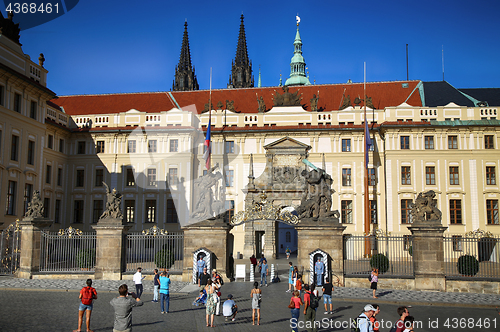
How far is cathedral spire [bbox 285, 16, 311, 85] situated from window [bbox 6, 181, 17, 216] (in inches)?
1814

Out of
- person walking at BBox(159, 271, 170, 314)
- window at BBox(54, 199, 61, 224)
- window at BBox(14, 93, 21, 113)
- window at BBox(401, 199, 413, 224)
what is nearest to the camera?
person walking at BBox(159, 271, 170, 314)

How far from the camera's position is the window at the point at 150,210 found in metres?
41.3

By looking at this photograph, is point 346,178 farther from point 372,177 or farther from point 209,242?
point 209,242

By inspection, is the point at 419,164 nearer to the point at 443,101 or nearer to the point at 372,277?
the point at 443,101

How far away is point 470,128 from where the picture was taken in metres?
38.8

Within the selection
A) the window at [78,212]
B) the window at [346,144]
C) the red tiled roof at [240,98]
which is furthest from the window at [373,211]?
the window at [78,212]

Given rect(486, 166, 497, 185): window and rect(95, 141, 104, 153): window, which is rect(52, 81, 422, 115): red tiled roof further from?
rect(486, 166, 497, 185): window

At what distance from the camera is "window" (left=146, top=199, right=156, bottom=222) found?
4131cm

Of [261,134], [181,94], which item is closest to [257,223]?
[261,134]

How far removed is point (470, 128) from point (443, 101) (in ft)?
16.4

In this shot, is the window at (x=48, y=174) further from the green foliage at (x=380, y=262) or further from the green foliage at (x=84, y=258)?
the green foliage at (x=380, y=262)

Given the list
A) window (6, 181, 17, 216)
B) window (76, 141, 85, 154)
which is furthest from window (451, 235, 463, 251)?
window (76, 141, 85, 154)

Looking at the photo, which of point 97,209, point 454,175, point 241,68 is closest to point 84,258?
point 97,209

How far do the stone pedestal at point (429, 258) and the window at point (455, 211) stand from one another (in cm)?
2061
